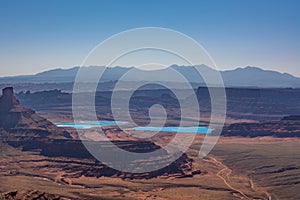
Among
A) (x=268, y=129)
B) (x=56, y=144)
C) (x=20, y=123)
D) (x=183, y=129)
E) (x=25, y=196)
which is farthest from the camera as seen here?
(x=183, y=129)

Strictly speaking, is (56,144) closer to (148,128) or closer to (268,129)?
(148,128)

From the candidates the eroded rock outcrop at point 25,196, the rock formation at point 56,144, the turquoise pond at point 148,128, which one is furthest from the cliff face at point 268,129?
the eroded rock outcrop at point 25,196

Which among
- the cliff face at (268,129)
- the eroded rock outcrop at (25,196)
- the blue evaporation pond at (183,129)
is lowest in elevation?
the blue evaporation pond at (183,129)

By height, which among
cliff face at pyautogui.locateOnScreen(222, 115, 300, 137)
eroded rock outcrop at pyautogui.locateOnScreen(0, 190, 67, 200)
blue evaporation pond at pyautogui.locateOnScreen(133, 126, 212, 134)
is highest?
eroded rock outcrop at pyautogui.locateOnScreen(0, 190, 67, 200)

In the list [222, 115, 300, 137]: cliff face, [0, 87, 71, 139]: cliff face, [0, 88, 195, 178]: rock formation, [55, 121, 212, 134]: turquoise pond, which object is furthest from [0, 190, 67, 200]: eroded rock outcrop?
[55, 121, 212, 134]: turquoise pond

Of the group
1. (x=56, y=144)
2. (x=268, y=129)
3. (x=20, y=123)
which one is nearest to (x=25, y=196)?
(x=56, y=144)

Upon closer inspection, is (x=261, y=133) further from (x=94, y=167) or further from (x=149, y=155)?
(x=94, y=167)

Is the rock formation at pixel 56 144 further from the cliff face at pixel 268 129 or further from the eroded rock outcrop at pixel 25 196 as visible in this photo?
the cliff face at pixel 268 129

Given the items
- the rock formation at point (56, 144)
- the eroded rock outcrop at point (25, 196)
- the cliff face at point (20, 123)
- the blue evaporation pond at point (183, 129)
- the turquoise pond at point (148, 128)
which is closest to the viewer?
the eroded rock outcrop at point (25, 196)

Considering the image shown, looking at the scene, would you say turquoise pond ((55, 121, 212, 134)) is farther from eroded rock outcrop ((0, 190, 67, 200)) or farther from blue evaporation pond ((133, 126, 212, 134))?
eroded rock outcrop ((0, 190, 67, 200))

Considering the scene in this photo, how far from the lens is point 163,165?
8881 cm

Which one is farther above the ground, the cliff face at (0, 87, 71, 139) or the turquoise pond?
the cliff face at (0, 87, 71, 139)

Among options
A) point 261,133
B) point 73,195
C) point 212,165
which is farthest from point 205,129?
point 73,195

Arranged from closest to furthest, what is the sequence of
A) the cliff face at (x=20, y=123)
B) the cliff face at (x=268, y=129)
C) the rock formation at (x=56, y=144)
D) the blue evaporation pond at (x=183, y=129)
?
the rock formation at (x=56, y=144) < the cliff face at (x=20, y=123) < the cliff face at (x=268, y=129) < the blue evaporation pond at (x=183, y=129)
